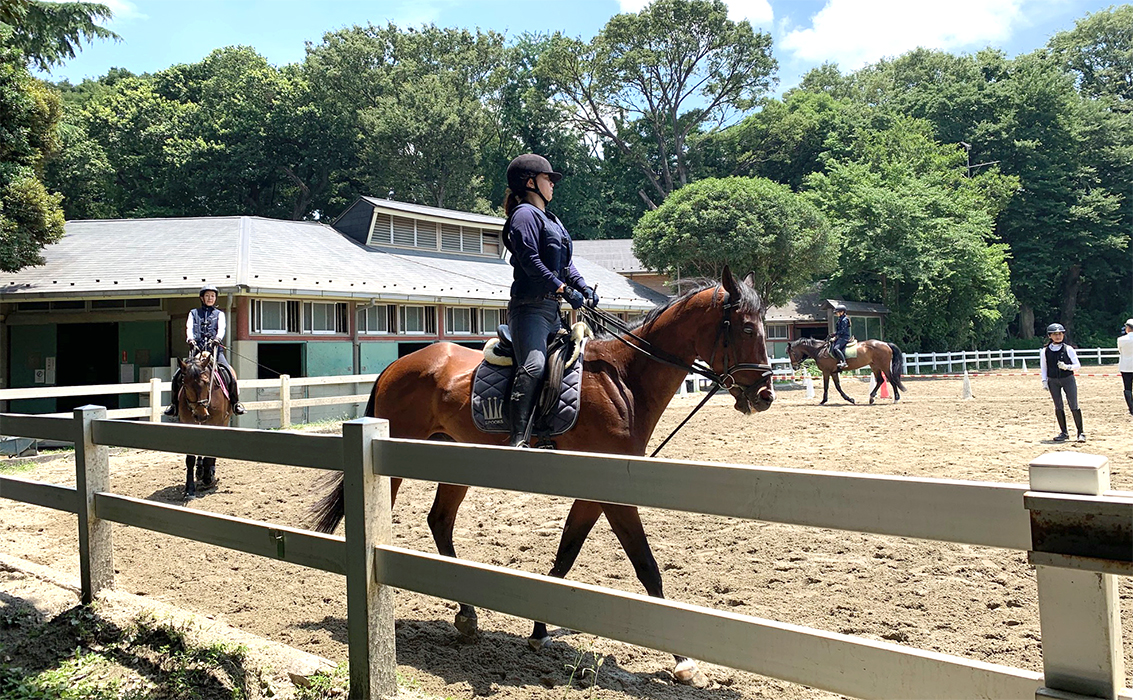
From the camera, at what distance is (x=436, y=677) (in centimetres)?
391

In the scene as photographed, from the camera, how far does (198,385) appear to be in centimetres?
966

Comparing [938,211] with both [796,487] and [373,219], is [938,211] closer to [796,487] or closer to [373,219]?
[373,219]

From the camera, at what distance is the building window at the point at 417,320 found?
866 inches

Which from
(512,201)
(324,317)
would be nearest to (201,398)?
(512,201)

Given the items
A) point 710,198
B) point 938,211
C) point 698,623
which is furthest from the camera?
point 938,211

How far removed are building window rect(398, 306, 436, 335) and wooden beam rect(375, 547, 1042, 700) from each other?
63.5 feet

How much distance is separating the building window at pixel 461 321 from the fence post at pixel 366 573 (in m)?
20.0

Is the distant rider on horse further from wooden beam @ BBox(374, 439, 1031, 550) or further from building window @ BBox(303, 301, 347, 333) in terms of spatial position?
wooden beam @ BBox(374, 439, 1031, 550)

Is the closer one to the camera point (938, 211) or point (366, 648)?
point (366, 648)

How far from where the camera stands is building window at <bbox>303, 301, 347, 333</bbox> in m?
19.6

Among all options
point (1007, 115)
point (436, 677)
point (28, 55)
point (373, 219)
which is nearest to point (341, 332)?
point (373, 219)

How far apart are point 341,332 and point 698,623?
19.2 metres

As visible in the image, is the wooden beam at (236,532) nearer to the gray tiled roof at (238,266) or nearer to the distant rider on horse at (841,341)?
the gray tiled roof at (238,266)

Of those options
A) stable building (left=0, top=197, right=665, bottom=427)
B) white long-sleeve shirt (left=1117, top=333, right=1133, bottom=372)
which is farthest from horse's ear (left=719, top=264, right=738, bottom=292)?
stable building (left=0, top=197, right=665, bottom=427)
